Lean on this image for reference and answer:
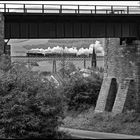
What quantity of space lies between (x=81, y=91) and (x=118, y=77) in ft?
21.9

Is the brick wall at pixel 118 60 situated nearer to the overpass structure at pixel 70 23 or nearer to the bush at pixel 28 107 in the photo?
the overpass structure at pixel 70 23

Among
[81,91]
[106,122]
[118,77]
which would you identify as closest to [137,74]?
[118,77]

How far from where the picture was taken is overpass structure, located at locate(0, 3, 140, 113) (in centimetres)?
3338

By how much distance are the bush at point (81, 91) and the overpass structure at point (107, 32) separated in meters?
2.93

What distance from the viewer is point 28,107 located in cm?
2338

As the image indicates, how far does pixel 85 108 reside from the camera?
148 ft

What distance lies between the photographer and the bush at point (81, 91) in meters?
45.6

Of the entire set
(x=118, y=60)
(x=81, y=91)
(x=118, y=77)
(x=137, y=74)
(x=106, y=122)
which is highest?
(x=118, y=60)

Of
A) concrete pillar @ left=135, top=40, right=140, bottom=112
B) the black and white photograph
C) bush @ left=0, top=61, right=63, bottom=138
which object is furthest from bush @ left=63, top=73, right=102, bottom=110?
bush @ left=0, top=61, right=63, bottom=138

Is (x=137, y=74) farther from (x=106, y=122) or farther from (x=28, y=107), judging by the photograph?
(x=28, y=107)

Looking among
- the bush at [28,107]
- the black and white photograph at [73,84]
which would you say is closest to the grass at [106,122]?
the black and white photograph at [73,84]

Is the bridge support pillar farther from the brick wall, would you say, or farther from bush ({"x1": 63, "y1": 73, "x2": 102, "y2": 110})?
bush ({"x1": 63, "y1": 73, "x2": 102, "y2": 110})

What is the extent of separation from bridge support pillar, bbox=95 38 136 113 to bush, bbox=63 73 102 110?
9.33ft

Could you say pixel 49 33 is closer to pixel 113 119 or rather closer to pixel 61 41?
pixel 113 119
